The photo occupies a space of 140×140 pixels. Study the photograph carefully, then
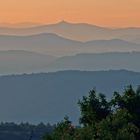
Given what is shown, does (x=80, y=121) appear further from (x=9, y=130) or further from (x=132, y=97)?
(x=9, y=130)

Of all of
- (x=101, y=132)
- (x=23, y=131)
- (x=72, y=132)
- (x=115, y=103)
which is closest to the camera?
(x=101, y=132)

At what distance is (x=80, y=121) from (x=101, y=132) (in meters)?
3.77

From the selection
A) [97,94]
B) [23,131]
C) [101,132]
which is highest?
[23,131]

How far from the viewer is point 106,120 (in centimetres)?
2375

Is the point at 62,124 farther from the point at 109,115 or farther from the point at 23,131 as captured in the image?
the point at 23,131

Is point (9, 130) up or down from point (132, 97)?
up

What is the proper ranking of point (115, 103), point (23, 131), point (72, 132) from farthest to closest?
1. point (23, 131)
2. point (115, 103)
3. point (72, 132)

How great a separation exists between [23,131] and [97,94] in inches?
3470

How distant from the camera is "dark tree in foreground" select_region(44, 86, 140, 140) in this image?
2303cm

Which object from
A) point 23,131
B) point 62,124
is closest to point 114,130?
point 62,124

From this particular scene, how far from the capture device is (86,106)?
2625 cm

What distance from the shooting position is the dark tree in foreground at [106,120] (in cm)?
2303

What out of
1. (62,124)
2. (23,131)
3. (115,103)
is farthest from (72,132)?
(23,131)

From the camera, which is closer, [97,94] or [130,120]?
[130,120]
